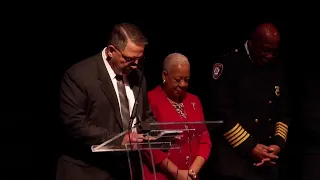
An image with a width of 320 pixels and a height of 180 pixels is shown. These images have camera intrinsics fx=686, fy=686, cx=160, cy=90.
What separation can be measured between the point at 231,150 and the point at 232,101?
1.06ft

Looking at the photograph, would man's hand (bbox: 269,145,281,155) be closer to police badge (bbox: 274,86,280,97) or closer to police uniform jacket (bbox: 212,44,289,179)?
police uniform jacket (bbox: 212,44,289,179)

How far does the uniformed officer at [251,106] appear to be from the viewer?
4199mm

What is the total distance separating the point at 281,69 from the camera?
435cm

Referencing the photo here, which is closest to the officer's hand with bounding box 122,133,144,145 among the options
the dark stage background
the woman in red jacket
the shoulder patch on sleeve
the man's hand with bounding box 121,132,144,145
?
the man's hand with bounding box 121,132,144,145

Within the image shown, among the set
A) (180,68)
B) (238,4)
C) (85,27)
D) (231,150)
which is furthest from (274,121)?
(85,27)

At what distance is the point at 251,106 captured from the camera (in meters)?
4.24

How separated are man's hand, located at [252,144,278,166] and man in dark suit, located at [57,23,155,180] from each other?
0.97 meters

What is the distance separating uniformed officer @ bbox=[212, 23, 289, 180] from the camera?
4.20m

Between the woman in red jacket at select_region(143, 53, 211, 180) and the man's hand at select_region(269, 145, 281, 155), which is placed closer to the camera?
the woman in red jacket at select_region(143, 53, 211, 180)

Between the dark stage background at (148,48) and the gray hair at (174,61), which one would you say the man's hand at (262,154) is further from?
the gray hair at (174,61)

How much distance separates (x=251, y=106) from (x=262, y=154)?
0.99ft

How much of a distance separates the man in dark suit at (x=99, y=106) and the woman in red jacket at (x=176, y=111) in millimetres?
525

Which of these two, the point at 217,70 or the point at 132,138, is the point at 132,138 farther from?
the point at 217,70

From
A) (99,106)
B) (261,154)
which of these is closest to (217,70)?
(261,154)
